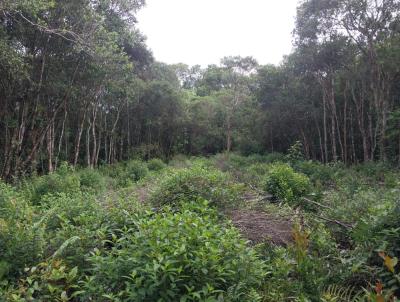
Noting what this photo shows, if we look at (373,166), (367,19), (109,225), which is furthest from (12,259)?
(367,19)

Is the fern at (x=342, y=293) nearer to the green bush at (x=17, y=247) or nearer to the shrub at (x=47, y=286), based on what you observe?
the shrub at (x=47, y=286)

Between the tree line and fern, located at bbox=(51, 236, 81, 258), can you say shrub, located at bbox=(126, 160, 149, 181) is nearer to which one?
the tree line

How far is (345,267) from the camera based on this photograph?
14.6 ft

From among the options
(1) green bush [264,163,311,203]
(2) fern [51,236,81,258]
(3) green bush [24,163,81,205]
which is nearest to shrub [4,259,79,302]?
(2) fern [51,236,81,258]

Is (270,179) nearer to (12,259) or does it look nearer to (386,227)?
(386,227)

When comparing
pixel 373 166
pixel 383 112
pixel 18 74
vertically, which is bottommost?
pixel 373 166

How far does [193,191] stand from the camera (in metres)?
6.86

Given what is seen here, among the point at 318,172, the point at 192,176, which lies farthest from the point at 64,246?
the point at 318,172

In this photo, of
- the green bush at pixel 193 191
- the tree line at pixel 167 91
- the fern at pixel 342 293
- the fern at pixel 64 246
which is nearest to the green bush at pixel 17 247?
the fern at pixel 64 246

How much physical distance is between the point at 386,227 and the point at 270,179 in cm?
531

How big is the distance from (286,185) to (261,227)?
373 cm

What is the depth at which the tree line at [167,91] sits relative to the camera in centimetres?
1236

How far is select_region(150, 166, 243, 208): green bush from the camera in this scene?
6.64 m

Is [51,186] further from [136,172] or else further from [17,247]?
[136,172]
